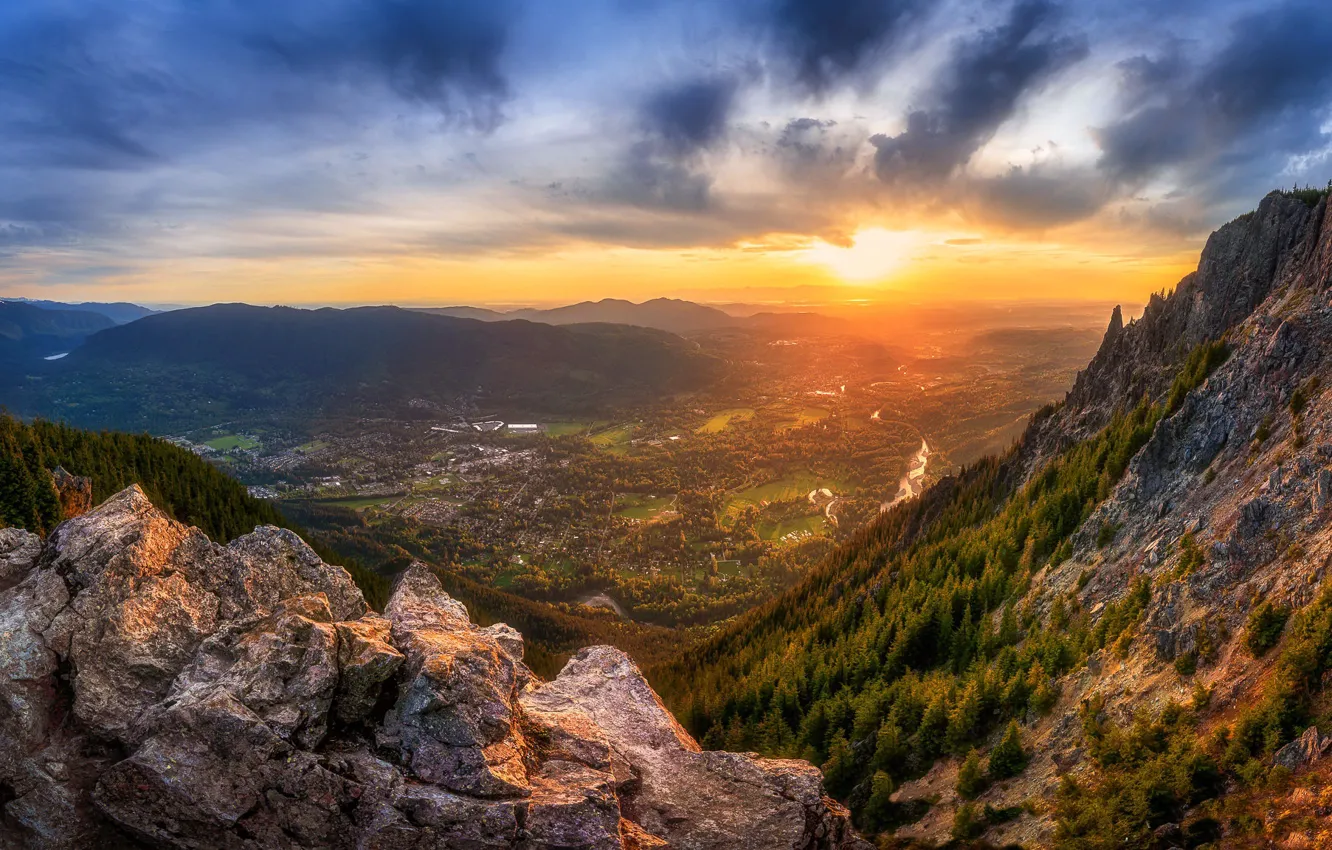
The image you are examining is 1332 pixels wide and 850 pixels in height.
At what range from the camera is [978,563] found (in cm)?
9194

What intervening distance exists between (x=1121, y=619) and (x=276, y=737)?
6247 centimetres

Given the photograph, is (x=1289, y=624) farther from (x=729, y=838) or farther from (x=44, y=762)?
(x=44, y=762)

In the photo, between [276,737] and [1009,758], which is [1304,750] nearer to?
[1009,758]

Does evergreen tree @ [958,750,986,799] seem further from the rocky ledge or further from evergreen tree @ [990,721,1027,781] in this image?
the rocky ledge

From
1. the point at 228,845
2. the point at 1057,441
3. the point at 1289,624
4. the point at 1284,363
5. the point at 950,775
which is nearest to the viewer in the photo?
the point at 228,845

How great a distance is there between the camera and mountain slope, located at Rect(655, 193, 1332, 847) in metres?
35.8

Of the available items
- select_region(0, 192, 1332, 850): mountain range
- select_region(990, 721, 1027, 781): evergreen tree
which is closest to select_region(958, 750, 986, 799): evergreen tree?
select_region(0, 192, 1332, 850): mountain range

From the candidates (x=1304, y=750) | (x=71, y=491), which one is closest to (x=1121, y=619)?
(x=1304, y=750)

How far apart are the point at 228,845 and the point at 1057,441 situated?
5085 inches

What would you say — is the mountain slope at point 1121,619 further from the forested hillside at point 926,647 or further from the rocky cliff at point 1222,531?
the forested hillside at point 926,647

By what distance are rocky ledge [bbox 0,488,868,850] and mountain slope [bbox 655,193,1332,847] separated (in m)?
18.5

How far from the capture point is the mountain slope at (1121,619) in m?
35.8

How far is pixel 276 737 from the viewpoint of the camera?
1096 inches

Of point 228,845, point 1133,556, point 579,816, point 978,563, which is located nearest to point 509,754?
point 579,816
